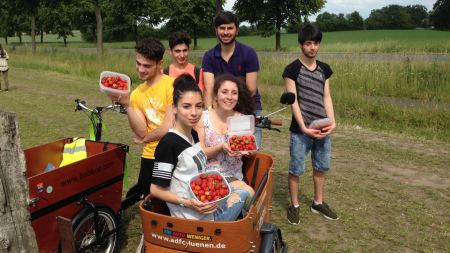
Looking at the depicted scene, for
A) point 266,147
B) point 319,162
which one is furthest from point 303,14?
point 319,162

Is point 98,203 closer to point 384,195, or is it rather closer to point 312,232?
point 312,232

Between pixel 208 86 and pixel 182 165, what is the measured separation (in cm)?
151

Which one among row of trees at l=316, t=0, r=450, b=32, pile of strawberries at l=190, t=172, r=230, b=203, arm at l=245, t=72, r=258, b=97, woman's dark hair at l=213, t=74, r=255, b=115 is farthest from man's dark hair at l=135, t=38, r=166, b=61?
row of trees at l=316, t=0, r=450, b=32

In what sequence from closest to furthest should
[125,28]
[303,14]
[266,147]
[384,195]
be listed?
[384,195]
[266,147]
[303,14]
[125,28]

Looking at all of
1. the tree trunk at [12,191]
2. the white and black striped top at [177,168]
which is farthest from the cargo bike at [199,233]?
the tree trunk at [12,191]

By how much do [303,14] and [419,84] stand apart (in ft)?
98.9

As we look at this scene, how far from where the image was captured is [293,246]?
161 inches

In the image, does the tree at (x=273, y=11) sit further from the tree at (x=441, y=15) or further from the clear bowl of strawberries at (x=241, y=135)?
the tree at (x=441, y=15)

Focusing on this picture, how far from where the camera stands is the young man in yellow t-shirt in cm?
332

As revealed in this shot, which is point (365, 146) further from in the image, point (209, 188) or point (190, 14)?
point (190, 14)

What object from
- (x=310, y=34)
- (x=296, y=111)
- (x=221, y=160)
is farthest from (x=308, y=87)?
(x=221, y=160)

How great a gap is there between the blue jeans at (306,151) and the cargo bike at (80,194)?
5.56 feet

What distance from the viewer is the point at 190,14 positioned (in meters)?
47.1

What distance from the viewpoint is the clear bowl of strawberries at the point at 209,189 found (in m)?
2.45
